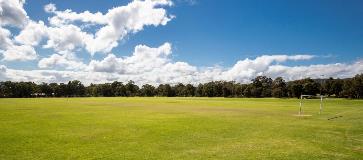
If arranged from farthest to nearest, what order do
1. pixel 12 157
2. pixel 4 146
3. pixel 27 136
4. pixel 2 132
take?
1. pixel 2 132
2. pixel 27 136
3. pixel 4 146
4. pixel 12 157

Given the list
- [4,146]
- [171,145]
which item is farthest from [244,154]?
[4,146]

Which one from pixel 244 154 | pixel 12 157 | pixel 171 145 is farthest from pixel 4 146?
pixel 244 154

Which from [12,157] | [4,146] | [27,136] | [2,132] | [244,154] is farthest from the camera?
[2,132]

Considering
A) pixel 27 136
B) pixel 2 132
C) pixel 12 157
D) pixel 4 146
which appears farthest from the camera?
pixel 2 132

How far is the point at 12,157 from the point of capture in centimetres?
1564

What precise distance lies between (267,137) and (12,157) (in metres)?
14.7

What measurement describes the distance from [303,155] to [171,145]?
6.78 meters

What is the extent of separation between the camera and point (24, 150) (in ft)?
56.8

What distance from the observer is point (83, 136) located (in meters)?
22.8

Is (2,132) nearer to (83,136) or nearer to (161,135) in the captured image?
(83,136)

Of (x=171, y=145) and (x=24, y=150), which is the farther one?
(x=171, y=145)

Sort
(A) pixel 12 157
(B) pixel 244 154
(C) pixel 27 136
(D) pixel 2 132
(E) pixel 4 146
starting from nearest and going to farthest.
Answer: (A) pixel 12 157
(B) pixel 244 154
(E) pixel 4 146
(C) pixel 27 136
(D) pixel 2 132

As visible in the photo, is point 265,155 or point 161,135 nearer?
point 265,155

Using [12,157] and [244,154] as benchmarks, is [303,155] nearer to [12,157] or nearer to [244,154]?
[244,154]
